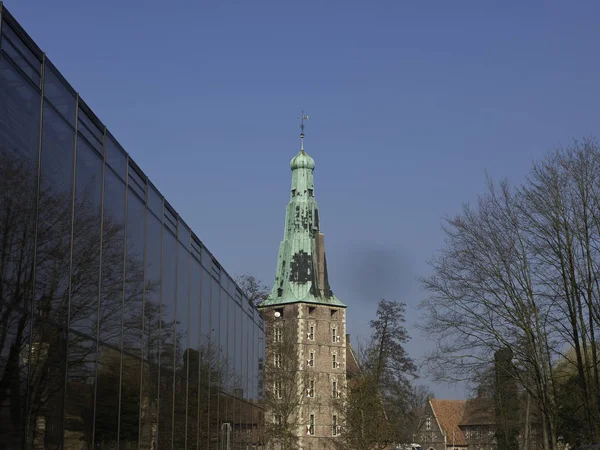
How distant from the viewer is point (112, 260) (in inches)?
661

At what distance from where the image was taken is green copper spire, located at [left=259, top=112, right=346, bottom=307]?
116 m

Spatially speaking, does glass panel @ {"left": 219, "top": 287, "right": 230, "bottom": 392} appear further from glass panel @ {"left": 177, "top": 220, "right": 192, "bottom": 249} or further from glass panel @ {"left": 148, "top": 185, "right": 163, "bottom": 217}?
glass panel @ {"left": 148, "top": 185, "right": 163, "bottom": 217}

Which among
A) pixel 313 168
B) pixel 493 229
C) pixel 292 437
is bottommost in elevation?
pixel 292 437

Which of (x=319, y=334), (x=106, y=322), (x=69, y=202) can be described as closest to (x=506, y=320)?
(x=106, y=322)

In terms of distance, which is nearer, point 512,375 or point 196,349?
point 196,349

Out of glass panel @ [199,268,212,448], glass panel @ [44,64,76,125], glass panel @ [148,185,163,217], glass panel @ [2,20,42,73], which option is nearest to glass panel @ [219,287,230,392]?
glass panel @ [199,268,212,448]

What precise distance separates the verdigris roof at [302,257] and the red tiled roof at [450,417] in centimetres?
4090

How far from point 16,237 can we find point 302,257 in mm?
105169

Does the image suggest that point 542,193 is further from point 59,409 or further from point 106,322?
point 59,409

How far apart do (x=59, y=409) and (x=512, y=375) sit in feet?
76.4

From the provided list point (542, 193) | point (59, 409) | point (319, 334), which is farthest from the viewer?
point (319, 334)

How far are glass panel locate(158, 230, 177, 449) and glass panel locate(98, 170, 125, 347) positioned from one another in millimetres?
4285

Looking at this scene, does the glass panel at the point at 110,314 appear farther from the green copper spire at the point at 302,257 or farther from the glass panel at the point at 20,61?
the green copper spire at the point at 302,257

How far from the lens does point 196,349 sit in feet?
87.2
